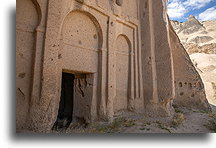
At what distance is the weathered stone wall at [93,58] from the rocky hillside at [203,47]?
25.5 ft

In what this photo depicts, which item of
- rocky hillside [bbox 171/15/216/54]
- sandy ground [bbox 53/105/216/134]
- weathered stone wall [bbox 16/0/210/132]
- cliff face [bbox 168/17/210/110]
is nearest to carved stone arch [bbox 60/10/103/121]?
weathered stone wall [bbox 16/0/210/132]

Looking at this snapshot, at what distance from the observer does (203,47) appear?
24.3m

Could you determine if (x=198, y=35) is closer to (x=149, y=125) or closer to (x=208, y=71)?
(x=208, y=71)

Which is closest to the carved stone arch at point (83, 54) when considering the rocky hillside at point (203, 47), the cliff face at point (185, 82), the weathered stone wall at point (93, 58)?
the weathered stone wall at point (93, 58)

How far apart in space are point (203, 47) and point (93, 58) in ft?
77.2

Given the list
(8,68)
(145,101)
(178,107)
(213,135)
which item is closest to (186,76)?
(178,107)

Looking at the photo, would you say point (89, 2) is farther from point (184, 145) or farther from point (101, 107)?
point (184, 145)

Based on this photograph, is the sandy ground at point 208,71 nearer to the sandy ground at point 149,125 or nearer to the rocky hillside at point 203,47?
the rocky hillside at point 203,47

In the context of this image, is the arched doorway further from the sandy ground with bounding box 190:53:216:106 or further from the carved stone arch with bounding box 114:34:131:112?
the sandy ground with bounding box 190:53:216:106

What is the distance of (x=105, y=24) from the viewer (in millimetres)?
6934

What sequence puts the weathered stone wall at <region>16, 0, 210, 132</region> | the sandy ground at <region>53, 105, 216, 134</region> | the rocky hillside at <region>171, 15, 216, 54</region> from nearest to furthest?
the weathered stone wall at <region>16, 0, 210, 132</region> < the sandy ground at <region>53, 105, 216, 134</region> < the rocky hillside at <region>171, 15, 216, 54</region>

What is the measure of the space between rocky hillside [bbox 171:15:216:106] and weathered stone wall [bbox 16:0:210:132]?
7.79m

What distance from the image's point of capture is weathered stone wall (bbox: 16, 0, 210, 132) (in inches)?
183

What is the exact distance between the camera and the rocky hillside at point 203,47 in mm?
14225
